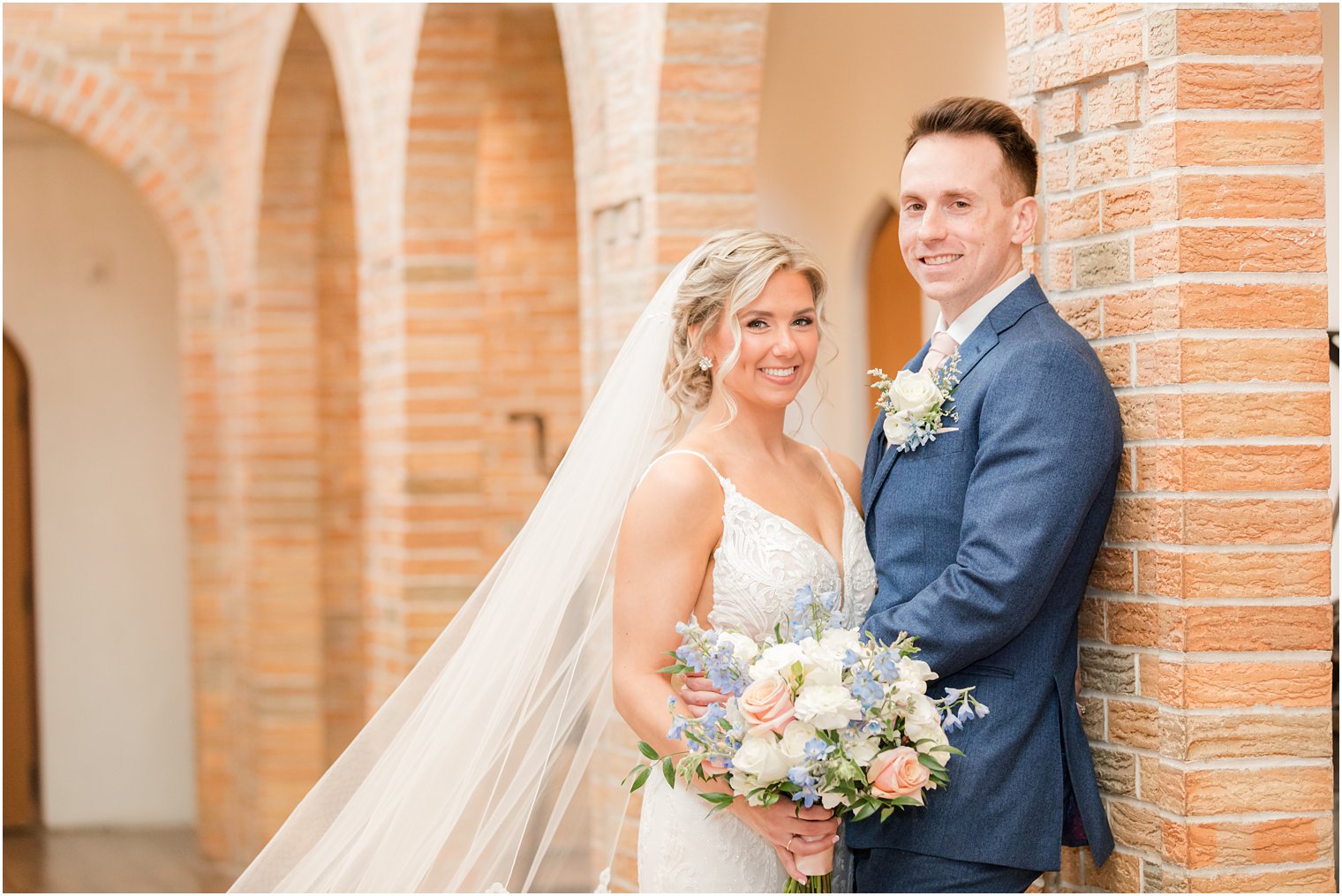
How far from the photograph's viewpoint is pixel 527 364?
877 cm

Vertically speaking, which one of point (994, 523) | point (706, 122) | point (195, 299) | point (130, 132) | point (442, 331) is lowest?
point (994, 523)

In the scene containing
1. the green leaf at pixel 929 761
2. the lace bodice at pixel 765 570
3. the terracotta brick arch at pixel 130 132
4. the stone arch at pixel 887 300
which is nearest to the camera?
the green leaf at pixel 929 761

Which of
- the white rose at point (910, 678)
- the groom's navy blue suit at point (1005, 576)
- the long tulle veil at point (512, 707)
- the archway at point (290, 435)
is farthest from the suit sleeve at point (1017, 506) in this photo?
the archway at point (290, 435)

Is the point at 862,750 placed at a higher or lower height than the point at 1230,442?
lower

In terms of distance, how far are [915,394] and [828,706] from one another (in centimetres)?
64

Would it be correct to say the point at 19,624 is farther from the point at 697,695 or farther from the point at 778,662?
the point at 778,662

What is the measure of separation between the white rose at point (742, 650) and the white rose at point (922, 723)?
274 millimetres

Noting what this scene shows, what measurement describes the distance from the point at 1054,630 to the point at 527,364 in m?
6.19

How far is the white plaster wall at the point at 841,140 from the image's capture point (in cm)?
621

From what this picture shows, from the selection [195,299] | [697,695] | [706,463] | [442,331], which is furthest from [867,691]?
[195,299]

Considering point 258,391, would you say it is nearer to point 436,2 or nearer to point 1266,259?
point 436,2

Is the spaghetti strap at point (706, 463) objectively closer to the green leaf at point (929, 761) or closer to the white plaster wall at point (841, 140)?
the green leaf at point (929, 761)

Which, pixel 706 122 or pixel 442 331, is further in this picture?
pixel 442 331

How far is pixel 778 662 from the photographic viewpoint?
2.56m
